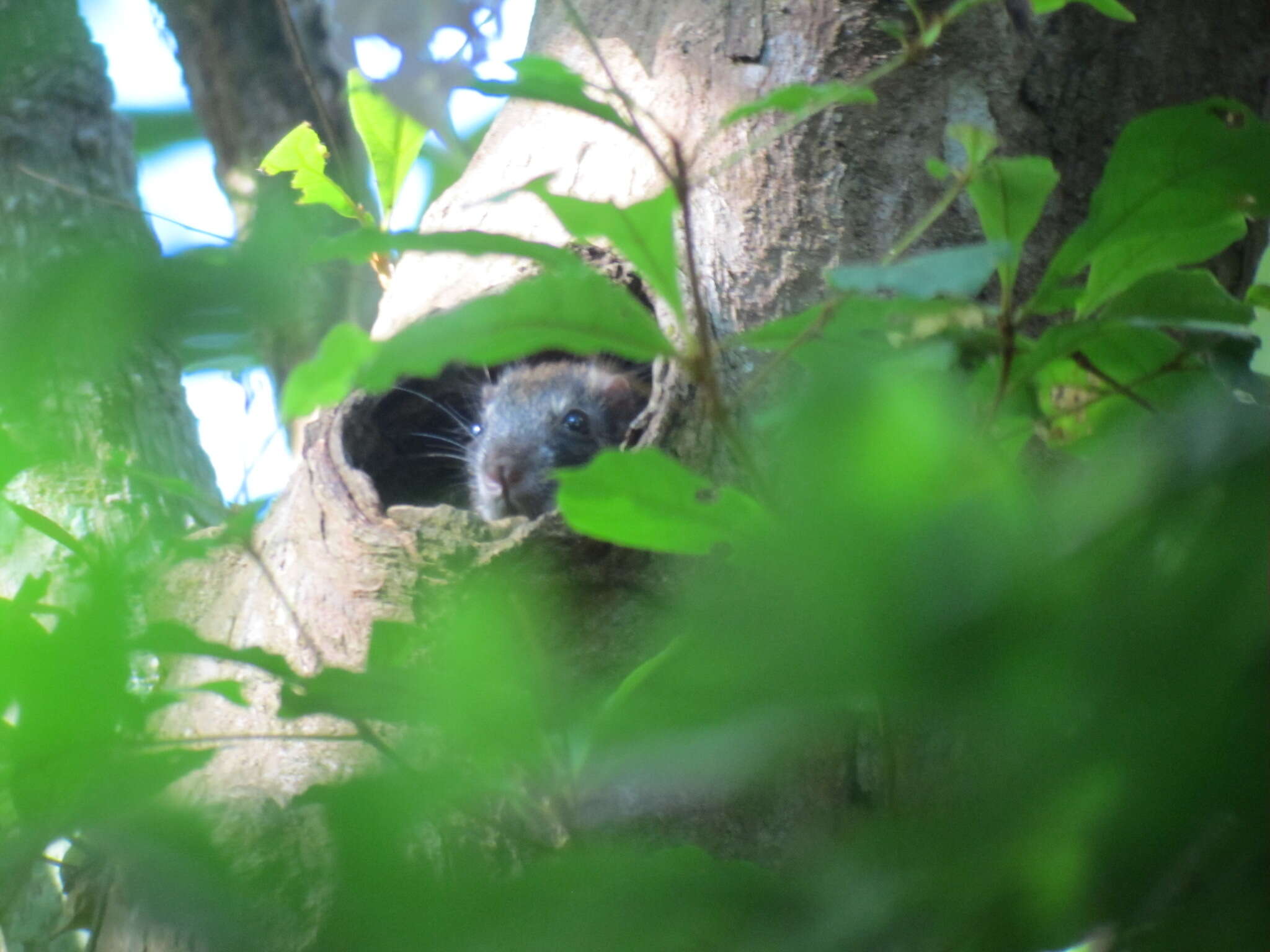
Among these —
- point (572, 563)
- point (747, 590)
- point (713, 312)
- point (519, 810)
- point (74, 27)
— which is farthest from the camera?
point (713, 312)

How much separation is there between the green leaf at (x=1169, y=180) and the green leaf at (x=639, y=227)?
0.26 meters

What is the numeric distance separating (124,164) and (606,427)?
2.07 metres

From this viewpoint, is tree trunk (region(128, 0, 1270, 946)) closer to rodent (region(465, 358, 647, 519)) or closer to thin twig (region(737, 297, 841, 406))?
thin twig (region(737, 297, 841, 406))

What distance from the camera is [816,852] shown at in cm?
57

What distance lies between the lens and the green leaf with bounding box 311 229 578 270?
2.25 ft

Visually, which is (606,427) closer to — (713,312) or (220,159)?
(220,159)

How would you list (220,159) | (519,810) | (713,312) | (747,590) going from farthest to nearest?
(220,159) < (713,312) < (519,810) < (747,590)

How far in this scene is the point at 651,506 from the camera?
71cm

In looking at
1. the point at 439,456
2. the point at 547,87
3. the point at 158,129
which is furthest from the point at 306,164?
the point at 439,456

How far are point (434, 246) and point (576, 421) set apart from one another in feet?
12.0

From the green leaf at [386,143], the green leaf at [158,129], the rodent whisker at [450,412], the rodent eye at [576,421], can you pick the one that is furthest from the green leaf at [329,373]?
the rodent eye at [576,421]

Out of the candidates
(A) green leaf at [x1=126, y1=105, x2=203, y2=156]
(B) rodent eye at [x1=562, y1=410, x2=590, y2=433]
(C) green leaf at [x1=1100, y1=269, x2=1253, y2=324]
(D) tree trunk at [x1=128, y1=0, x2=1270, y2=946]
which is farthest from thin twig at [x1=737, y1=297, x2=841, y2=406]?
(B) rodent eye at [x1=562, y1=410, x2=590, y2=433]

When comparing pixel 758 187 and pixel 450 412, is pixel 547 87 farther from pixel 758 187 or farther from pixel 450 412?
pixel 450 412

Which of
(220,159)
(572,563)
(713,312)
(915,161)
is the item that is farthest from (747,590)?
(220,159)
